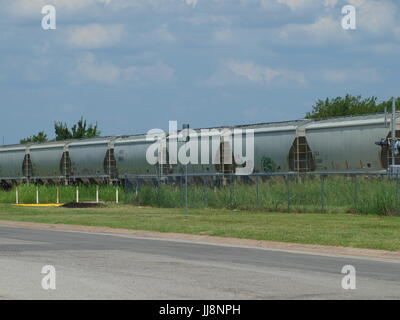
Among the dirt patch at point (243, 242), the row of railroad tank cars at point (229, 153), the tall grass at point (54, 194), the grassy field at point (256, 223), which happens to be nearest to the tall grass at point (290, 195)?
the grassy field at point (256, 223)

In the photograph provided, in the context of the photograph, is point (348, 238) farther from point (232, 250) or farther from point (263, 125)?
point (263, 125)

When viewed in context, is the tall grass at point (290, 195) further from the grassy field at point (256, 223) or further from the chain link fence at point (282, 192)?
the grassy field at point (256, 223)

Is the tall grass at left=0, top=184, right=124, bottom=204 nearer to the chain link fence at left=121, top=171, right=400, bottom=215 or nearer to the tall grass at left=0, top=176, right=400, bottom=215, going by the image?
the tall grass at left=0, top=176, right=400, bottom=215

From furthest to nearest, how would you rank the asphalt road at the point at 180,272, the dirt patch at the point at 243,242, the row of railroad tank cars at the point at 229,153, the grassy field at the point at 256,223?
the row of railroad tank cars at the point at 229,153
the grassy field at the point at 256,223
the dirt patch at the point at 243,242
the asphalt road at the point at 180,272

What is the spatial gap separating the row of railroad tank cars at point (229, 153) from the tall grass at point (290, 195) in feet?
4.55

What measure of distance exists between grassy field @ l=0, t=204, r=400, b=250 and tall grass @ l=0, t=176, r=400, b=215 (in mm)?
915

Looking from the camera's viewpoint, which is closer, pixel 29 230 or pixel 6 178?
pixel 29 230

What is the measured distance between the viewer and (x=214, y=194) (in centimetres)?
4003

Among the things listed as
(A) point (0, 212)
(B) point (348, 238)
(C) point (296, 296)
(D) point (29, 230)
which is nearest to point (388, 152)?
(B) point (348, 238)

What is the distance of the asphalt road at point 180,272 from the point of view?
12.5 m

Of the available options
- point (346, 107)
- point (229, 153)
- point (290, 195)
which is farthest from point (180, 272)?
point (346, 107)

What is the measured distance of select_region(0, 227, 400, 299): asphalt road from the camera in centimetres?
1255

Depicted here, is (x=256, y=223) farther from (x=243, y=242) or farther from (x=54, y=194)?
(x=54, y=194)

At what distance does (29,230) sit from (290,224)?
360 inches
